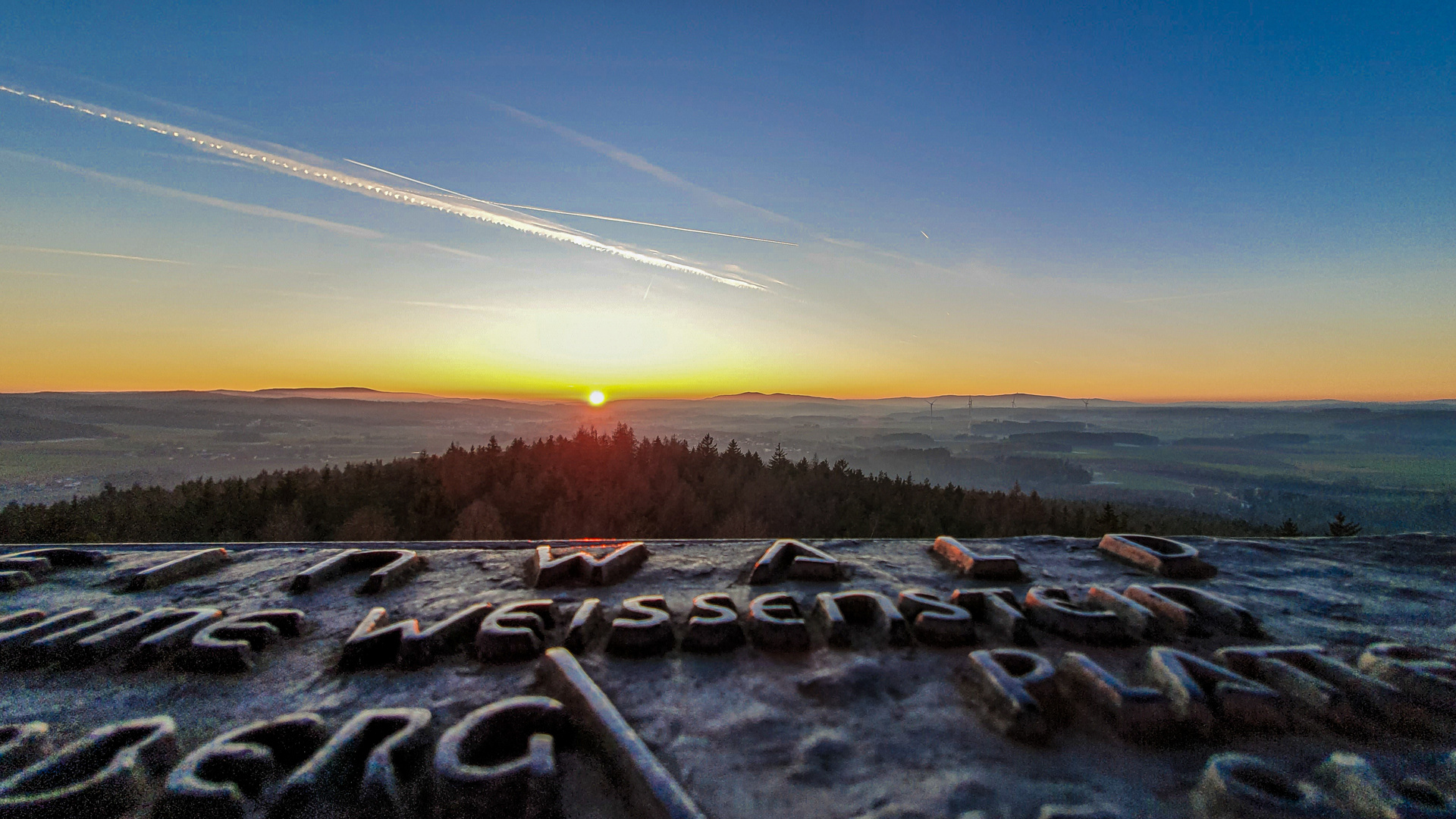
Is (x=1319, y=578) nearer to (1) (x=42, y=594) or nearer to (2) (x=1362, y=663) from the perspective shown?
(2) (x=1362, y=663)

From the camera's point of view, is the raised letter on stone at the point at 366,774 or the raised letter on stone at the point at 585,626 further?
the raised letter on stone at the point at 585,626

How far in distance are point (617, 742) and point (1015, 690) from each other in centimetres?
163

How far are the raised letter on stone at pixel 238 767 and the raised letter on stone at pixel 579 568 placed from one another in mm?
1630

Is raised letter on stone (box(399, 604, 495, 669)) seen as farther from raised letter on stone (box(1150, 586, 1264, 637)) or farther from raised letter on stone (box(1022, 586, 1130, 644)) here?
raised letter on stone (box(1150, 586, 1264, 637))

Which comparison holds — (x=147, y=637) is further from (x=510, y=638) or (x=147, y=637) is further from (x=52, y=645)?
(x=510, y=638)

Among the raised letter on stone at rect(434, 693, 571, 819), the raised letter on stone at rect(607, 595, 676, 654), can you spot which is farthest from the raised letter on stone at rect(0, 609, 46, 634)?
the raised letter on stone at rect(607, 595, 676, 654)

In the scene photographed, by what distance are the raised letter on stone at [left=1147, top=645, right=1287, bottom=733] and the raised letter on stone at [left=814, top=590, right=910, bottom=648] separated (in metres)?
1.12

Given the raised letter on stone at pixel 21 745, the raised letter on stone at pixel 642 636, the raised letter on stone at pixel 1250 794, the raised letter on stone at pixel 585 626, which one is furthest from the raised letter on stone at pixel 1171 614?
the raised letter on stone at pixel 21 745

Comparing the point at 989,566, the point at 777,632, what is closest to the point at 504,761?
the point at 777,632

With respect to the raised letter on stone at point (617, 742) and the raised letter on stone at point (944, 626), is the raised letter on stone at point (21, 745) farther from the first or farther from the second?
the raised letter on stone at point (944, 626)

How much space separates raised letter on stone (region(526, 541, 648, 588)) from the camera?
3.91 meters

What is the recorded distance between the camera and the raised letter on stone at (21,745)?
6.92ft

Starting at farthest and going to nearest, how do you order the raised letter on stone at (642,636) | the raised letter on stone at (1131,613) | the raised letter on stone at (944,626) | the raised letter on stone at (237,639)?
the raised letter on stone at (1131,613) → the raised letter on stone at (944,626) → the raised letter on stone at (642,636) → the raised letter on stone at (237,639)

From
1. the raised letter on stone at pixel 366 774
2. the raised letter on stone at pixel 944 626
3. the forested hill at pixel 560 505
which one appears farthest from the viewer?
the forested hill at pixel 560 505
